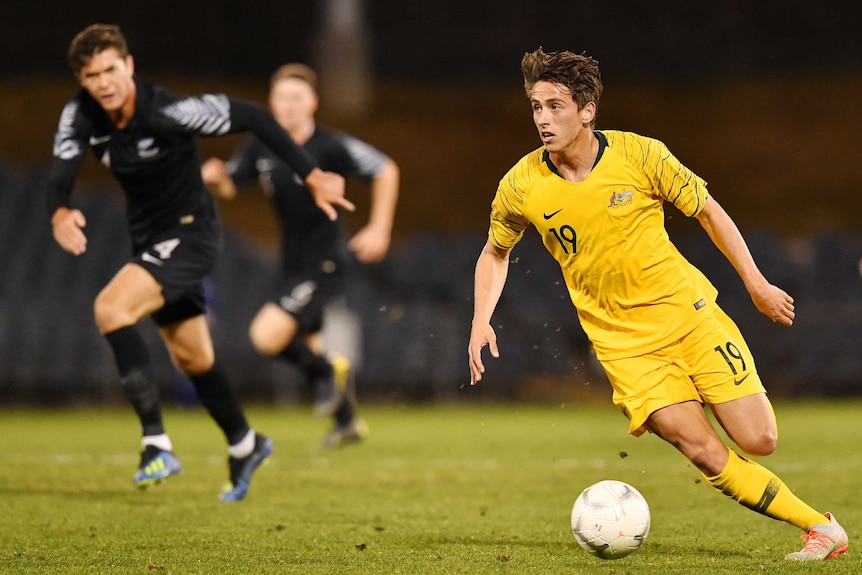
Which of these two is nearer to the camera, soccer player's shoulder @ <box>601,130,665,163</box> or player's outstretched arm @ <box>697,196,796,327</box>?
player's outstretched arm @ <box>697,196,796,327</box>

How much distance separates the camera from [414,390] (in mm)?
14211

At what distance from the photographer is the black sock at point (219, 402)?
6.61 meters

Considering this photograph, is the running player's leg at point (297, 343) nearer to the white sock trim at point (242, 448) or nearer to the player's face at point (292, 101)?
the player's face at point (292, 101)

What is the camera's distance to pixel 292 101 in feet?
29.8

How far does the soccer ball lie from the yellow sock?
0.35m

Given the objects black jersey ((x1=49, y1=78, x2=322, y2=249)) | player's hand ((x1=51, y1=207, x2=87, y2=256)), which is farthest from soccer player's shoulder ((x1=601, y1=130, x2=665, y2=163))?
player's hand ((x1=51, y1=207, x2=87, y2=256))

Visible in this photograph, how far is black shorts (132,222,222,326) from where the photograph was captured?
6.33 meters

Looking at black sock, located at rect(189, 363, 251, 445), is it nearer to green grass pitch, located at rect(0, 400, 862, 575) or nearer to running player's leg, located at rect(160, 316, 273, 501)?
running player's leg, located at rect(160, 316, 273, 501)

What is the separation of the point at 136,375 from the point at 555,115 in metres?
2.70

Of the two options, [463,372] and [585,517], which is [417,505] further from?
[463,372]

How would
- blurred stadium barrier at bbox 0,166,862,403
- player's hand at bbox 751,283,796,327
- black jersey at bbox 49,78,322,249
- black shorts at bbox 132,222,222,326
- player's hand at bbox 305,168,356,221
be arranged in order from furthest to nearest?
blurred stadium barrier at bbox 0,166,862,403 → black shorts at bbox 132,222,222,326 → black jersey at bbox 49,78,322,249 → player's hand at bbox 305,168,356,221 → player's hand at bbox 751,283,796,327

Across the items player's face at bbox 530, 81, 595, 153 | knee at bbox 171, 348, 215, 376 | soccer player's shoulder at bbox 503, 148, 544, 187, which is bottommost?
knee at bbox 171, 348, 215, 376

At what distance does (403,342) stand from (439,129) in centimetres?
852

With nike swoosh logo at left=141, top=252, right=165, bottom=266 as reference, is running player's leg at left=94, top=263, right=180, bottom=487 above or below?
below
